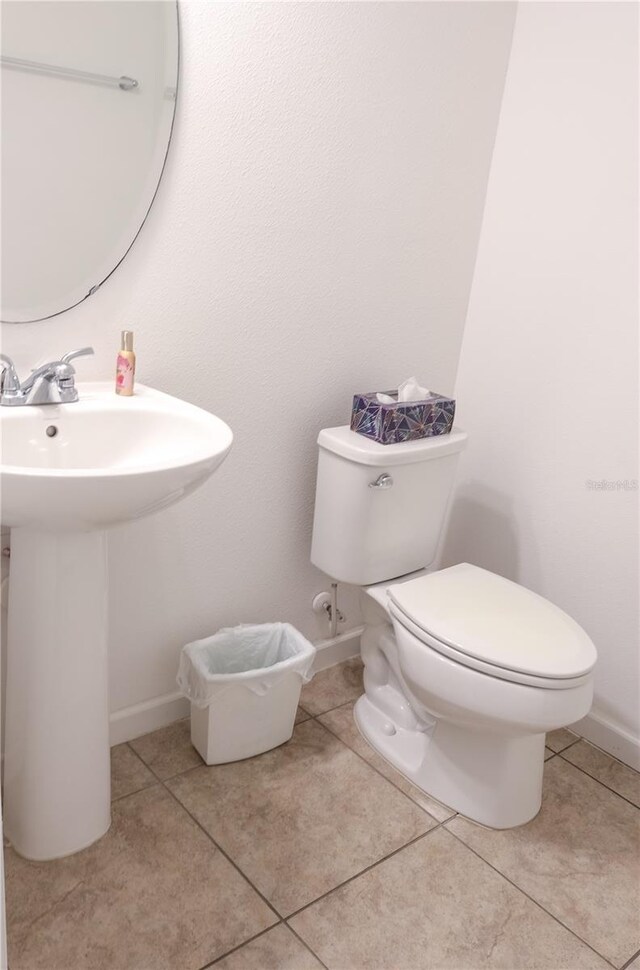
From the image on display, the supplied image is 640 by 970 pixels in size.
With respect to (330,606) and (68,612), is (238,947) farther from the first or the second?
(330,606)

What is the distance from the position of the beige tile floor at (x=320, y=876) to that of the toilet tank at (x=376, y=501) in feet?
1.46

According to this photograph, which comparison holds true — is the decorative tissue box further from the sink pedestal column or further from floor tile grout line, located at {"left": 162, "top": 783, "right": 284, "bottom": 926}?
floor tile grout line, located at {"left": 162, "top": 783, "right": 284, "bottom": 926}

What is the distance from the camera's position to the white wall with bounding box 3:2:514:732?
61.0 inches

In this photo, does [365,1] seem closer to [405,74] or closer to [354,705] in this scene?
[405,74]

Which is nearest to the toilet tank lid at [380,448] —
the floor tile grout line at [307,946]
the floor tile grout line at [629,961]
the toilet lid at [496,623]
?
the toilet lid at [496,623]

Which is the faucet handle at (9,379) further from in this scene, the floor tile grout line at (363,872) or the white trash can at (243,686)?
the floor tile grout line at (363,872)

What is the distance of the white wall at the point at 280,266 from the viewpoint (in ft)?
5.08

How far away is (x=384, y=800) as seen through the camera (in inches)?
70.1

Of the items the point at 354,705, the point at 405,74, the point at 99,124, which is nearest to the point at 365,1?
the point at 405,74

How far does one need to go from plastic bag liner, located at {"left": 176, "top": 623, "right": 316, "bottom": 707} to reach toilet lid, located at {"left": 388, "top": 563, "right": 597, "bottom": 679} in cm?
27

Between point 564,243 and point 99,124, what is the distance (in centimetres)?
111

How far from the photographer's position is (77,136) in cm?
139

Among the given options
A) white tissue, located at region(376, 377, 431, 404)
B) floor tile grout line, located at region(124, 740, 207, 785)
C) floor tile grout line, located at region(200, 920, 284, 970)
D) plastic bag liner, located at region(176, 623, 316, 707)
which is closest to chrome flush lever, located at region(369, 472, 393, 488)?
white tissue, located at region(376, 377, 431, 404)

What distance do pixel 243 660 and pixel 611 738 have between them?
93 centimetres
